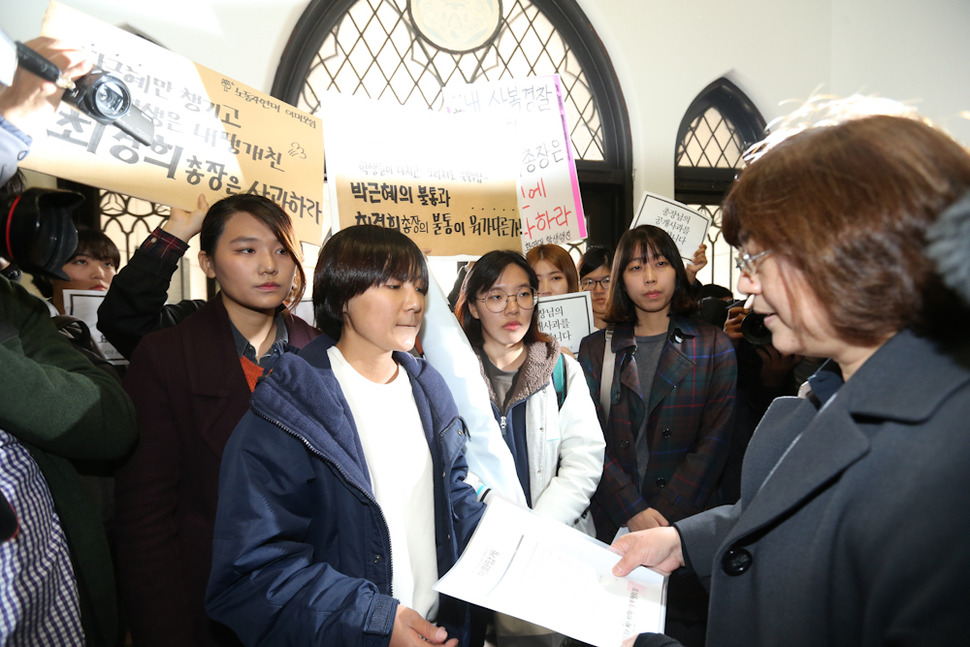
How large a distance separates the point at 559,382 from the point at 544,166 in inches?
35.2

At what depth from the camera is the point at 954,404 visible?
21.8 inches

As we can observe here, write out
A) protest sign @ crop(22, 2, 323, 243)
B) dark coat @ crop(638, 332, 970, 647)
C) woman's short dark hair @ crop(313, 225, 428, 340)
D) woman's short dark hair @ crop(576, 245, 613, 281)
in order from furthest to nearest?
woman's short dark hair @ crop(576, 245, 613, 281) → protest sign @ crop(22, 2, 323, 243) → woman's short dark hair @ crop(313, 225, 428, 340) → dark coat @ crop(638, 332, 970, 647)

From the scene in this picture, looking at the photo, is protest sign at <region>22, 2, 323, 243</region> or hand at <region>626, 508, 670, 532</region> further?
hand at <region>626, 508, 670, 532</region>

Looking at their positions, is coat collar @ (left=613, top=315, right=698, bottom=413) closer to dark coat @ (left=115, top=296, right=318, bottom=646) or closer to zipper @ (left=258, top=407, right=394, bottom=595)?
zipper @ (left=258, top=407, right=394, bottom=595)

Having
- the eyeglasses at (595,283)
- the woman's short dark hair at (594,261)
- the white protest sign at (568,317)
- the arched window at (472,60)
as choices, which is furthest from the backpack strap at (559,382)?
the arched window at (472,60)

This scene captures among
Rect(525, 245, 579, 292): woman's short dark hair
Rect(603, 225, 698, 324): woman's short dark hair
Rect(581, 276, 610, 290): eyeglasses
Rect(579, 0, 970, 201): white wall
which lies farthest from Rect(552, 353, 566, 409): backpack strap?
Rect(579, 0, 970, 201): white wall

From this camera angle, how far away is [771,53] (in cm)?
392

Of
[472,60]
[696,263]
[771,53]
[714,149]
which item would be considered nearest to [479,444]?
[696,263]

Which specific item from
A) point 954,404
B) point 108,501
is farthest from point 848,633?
point 108,501

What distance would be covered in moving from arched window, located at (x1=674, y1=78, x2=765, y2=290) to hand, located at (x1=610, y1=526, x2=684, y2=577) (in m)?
3.31

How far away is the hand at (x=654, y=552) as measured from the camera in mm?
1000

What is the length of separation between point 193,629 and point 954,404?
138 cm

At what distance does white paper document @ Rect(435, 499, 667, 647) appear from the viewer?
2.83ft

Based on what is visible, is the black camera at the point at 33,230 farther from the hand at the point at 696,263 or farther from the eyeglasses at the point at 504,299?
the hand at the point at 696,263
